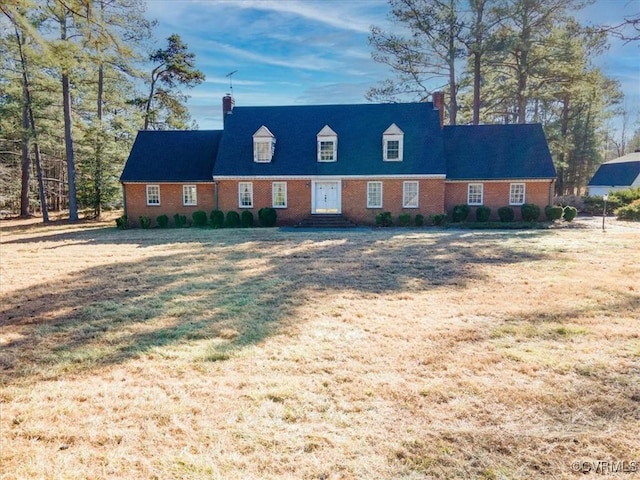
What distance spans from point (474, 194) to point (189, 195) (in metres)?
16.4

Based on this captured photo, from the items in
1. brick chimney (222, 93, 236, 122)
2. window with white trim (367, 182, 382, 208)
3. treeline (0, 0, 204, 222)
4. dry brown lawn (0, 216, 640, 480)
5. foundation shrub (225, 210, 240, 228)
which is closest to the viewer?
dry brown lawn (0, 216, 640, 480)

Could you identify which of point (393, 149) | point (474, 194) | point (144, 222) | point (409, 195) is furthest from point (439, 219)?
point (144, 222)

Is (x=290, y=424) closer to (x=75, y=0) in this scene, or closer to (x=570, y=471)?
(x=570, y=471)

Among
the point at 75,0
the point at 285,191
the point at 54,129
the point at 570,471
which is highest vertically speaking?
the point at 54,129

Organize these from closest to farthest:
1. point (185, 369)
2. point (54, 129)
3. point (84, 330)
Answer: point (185, 369)
point (84, 330)
point (54, 129)

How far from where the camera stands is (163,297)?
7391 millimetres

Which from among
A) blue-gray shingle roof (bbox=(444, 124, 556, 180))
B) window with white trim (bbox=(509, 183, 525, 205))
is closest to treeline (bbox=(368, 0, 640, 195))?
blue-gray shingle roof (bbox=(444, 124, 556, 180))

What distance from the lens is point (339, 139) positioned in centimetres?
2409

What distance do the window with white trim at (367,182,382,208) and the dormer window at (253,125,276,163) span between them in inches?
235

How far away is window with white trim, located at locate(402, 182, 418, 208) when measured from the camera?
22547 millimetres

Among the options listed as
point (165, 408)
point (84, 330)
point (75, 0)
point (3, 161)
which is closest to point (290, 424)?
point (165, 408)

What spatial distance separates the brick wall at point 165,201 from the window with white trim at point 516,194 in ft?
55.9

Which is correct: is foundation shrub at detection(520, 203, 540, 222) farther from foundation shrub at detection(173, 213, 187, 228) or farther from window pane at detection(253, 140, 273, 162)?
foundation shrub at detection(173, 213, 187, 228)

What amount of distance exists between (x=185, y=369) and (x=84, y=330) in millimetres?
2234
